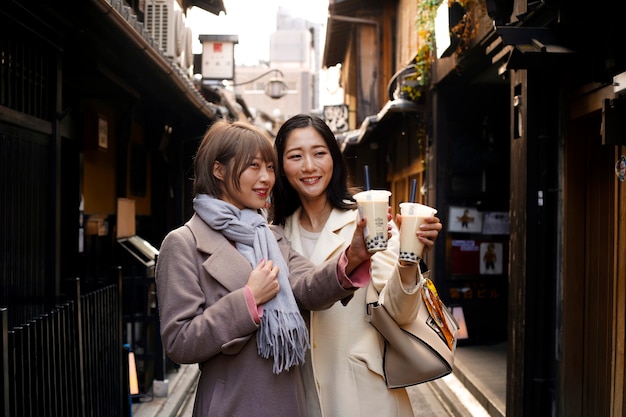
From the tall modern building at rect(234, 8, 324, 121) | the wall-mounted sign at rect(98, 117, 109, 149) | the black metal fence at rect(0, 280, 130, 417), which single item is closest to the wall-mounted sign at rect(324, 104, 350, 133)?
the wall-mounted sign at rect(98, 117, 109, 149)

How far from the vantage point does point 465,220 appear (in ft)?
33.3

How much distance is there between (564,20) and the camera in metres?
4.47

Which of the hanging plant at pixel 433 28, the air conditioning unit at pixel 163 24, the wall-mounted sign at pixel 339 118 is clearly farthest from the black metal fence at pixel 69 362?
the wall-mounted sign at pixel 339 118

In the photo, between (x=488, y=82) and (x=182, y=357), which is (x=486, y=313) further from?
(x=182, y=357)

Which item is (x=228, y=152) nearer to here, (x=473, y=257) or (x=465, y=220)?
(x=465, y=220)

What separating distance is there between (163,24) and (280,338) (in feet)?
32.4

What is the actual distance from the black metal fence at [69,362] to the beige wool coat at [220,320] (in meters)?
0.81

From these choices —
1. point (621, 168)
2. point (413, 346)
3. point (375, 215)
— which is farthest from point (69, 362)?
point (621, 168)

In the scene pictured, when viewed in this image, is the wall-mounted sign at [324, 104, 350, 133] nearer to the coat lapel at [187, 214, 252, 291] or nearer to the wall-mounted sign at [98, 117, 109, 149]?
the wall-mounted sign at [98, 117, 109, 149]

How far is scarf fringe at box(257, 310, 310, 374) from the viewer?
2.49 metres

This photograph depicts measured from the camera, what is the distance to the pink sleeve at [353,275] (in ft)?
8.23

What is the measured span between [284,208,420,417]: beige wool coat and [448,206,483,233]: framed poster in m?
7.36

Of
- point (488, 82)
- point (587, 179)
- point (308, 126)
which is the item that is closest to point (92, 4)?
point (308, 126)

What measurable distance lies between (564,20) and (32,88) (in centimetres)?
402
